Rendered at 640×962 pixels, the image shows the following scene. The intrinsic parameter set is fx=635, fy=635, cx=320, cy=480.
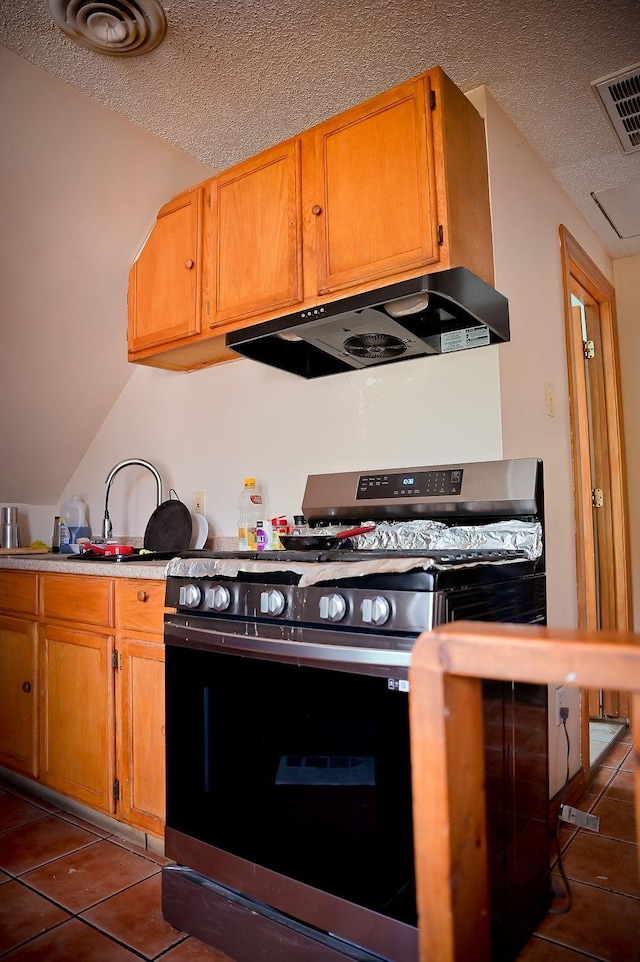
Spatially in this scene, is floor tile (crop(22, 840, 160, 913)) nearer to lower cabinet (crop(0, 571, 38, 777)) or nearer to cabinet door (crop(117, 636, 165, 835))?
cabinet door (crop(117, 636, 165, 835))

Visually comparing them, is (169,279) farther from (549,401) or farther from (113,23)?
(549,401)

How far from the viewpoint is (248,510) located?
2377 millimetres

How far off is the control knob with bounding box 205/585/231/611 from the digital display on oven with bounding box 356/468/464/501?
26.2 inches

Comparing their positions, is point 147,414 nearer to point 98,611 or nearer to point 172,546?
point 172,546

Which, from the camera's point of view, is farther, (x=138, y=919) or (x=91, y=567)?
(x=91, y=567)

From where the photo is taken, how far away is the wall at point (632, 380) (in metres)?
3.11

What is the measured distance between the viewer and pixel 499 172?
200 cm

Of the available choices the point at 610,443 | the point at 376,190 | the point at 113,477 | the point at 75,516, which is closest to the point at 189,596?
the point at 376,190

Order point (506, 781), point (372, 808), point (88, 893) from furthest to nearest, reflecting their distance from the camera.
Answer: point (88, 893), point (506, 781), point (372, 808)

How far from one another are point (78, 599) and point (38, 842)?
0.73 meters

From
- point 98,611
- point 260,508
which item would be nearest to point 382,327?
point 260,508

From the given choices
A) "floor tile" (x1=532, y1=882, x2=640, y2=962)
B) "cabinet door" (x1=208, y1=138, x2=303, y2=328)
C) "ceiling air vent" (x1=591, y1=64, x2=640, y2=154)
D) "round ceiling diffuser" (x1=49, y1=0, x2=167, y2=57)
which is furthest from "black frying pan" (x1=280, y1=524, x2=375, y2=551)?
"ceiling air vent" (x1=591, y1=64, x2=640, y2=154)

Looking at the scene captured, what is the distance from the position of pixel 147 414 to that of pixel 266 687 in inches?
69.7

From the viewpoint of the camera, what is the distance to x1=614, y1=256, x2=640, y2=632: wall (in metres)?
3.11
